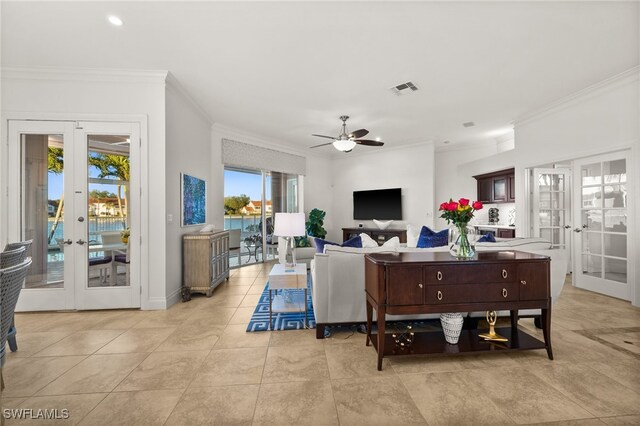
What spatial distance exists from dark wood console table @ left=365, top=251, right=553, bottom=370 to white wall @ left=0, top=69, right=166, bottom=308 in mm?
2816

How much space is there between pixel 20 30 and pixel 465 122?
254 inches

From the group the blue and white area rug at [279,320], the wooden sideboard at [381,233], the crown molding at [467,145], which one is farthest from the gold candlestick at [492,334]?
the crown molding at [467,145]

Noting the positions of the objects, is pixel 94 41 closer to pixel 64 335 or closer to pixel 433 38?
pixel 64 335

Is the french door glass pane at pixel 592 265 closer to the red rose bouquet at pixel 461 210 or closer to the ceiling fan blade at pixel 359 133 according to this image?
the red rose bouquet at pixel 461 210

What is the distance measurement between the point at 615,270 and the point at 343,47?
4.76 meters

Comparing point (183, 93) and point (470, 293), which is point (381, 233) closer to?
point (470, 293)

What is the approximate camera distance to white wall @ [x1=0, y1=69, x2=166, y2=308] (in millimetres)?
3410

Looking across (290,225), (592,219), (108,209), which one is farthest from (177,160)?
(592,219)

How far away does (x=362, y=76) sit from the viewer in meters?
3.64

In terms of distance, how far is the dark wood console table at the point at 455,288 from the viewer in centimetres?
215

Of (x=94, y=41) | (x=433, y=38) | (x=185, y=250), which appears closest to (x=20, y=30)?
(x=94, y=41)

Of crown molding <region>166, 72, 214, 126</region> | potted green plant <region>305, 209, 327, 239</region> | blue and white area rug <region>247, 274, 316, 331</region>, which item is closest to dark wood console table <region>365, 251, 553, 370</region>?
blue and white area rug <region>247, 274, 316, 331</region>

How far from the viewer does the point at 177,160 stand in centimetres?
404

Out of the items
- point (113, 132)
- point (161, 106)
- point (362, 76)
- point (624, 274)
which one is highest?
point (362, 76)
